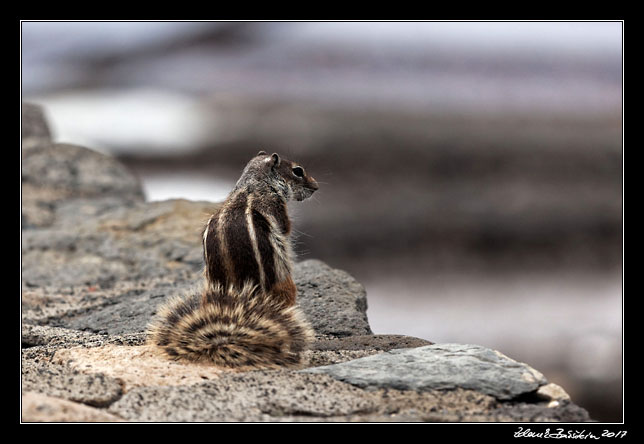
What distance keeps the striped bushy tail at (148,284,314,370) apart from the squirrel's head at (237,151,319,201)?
0.83 metres

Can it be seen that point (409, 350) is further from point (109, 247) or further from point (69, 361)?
point (109, 247)

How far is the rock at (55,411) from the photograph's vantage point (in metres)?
3.10

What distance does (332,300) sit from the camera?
5340mm

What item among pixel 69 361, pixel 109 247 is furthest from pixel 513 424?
pixel 109 247

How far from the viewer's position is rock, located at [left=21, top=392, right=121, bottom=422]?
3102 mm

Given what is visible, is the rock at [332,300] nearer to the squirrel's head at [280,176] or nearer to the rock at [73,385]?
the squirrel's head at [280,176]

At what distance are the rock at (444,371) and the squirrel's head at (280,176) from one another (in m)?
1.39

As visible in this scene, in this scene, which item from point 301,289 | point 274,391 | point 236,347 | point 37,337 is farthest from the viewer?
point 301,289

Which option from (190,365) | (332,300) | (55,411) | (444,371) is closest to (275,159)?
(332,300)

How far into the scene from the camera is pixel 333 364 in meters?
4.09

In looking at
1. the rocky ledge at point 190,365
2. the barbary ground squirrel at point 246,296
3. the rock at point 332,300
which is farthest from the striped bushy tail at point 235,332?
Result: the rock at point 332,300

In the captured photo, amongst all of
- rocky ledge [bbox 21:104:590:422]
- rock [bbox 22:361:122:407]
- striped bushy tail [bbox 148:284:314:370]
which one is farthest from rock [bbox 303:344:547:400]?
rock [bbox 22:361:122:407]

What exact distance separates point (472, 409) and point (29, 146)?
7311 mm

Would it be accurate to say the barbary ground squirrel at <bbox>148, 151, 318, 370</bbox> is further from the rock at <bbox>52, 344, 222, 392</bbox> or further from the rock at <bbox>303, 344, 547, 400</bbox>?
the rock at <bbox>303, 344, 547, 400</bbox>
